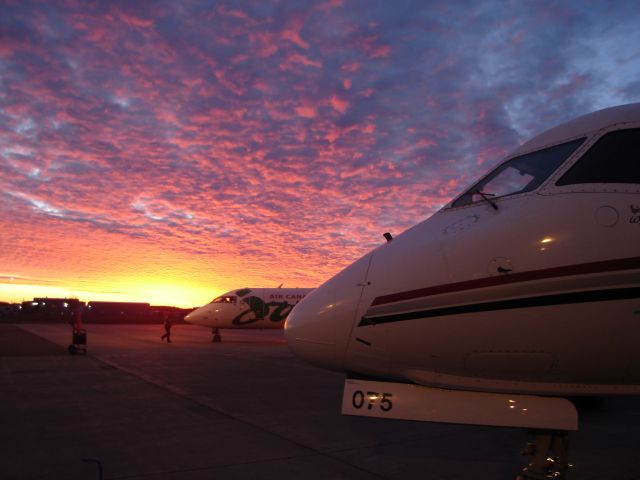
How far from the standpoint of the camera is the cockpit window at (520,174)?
3.84 meters

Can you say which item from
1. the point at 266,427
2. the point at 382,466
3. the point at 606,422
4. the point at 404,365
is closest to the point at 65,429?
the point at 266,427

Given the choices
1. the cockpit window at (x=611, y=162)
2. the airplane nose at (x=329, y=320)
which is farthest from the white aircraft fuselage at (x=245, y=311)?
the cockpit window at (x=611, y=162)

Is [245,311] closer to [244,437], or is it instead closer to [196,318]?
[196,318]

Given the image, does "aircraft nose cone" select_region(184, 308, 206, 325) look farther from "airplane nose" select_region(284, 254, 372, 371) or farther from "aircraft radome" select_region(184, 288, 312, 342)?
"airplane nose" select_region(284, 254, 372, 371)

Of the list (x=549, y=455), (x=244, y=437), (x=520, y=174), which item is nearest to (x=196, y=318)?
(x=244, y=437)

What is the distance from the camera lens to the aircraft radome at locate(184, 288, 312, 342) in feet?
90.3

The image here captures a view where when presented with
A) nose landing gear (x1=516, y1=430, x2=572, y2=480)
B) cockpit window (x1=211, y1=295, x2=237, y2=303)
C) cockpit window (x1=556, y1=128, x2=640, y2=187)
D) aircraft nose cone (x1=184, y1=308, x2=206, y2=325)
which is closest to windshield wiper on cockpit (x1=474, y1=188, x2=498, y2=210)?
cockpit window (x1=556, y1=128, x2=640, y2=187)

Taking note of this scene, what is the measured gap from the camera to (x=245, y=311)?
27484mm

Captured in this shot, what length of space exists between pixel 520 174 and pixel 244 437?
19.5 ft

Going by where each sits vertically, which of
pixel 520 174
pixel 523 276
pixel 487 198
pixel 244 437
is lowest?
pixel 244 437

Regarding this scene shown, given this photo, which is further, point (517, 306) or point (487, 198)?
point (487, 198)

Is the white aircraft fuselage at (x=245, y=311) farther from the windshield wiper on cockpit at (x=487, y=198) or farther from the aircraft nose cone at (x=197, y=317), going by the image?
the windshield wiper on cockpit at (x=487, y=198)

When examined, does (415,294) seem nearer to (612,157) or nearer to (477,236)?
(477,236)

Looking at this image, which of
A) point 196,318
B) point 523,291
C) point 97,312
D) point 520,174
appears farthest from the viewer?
point 97,312
